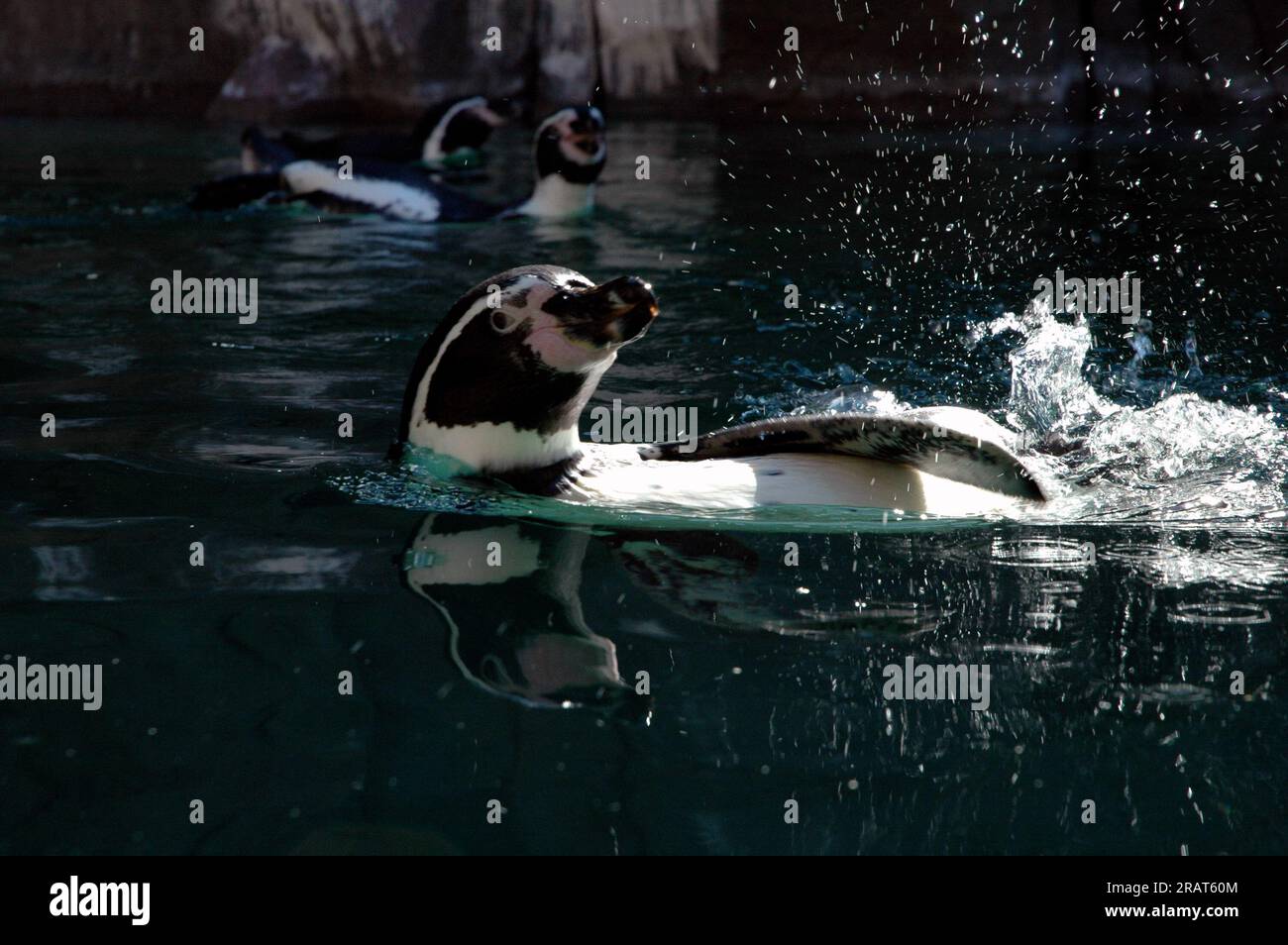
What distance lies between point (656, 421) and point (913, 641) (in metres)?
2.29

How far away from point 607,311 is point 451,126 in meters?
9.84

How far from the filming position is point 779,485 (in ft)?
12.1

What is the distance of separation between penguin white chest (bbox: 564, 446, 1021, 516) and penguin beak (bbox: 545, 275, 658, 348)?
391mm

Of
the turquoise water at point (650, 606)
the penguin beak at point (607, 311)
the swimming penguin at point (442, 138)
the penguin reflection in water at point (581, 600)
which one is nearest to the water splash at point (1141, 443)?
the turquoise water at point (650, 606)

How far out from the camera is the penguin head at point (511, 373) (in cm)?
350

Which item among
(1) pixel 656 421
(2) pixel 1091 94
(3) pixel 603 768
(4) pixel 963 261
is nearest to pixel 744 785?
(3) pixel 603 768

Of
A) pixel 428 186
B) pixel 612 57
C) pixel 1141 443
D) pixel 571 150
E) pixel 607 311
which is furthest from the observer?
pixel 612 57

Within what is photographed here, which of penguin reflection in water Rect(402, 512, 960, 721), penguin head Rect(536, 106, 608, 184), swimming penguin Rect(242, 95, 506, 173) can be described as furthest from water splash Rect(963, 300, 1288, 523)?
swimming penguin Rect(242, 95, 506, 173)

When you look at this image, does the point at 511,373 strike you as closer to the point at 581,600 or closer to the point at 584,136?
the point at 581,600

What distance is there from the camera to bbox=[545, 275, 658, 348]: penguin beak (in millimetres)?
3303

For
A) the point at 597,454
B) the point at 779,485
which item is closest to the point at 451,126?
the point at 597,454

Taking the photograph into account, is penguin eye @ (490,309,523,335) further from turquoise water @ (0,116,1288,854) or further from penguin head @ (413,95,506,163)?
penguin head @ (413,95,506,163)

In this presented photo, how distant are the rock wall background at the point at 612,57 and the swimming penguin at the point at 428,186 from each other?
614 cm

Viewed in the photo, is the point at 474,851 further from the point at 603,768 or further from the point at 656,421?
the point at 656,421
